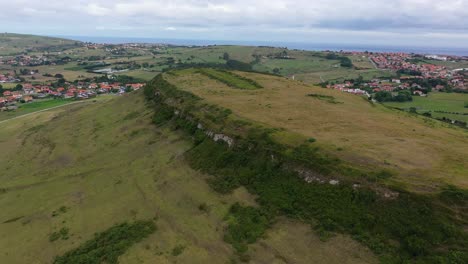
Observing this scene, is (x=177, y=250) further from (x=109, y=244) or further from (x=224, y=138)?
(x=224, y=138)

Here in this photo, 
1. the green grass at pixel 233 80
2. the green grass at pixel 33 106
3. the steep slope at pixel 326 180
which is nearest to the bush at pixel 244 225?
the steep slope at pixel 326 180

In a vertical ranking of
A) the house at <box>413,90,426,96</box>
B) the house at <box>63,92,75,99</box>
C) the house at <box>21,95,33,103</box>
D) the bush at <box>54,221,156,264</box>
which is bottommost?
the house at <box>21,95,33,103</box>

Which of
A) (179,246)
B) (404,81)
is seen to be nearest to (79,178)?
(179,246)

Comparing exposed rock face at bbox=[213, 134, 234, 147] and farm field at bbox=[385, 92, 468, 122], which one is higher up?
exposed rock face at bbox=[213, 134, 234, 147]

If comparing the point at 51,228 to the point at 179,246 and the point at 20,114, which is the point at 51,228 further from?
the point at 20,114

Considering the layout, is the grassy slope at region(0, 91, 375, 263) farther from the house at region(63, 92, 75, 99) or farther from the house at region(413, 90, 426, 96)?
the house at region(413, 90, 426, 96)

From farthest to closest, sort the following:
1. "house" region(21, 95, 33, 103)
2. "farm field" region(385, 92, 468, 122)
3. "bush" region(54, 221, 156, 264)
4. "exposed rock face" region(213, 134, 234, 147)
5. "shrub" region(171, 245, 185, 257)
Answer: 1. "house" region(21, 95, 33, 103)
2. "farm field" region(385, 92, 468, 122)
3. "exposed rock face" region(213, 134, 234, 147)
4. "bush" region(54, 221, 156, 264)
5. "shrub" region(171, 245, 185, 257)

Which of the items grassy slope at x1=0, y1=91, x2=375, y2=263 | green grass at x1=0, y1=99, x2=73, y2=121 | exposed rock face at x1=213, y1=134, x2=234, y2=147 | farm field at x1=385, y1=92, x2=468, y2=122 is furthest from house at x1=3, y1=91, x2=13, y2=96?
farm field at x1=385, y1=92, x2=468, y2=122

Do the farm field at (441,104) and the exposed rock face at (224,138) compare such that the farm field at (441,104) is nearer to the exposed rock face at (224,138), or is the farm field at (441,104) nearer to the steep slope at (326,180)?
the steep slope at (326,180)
